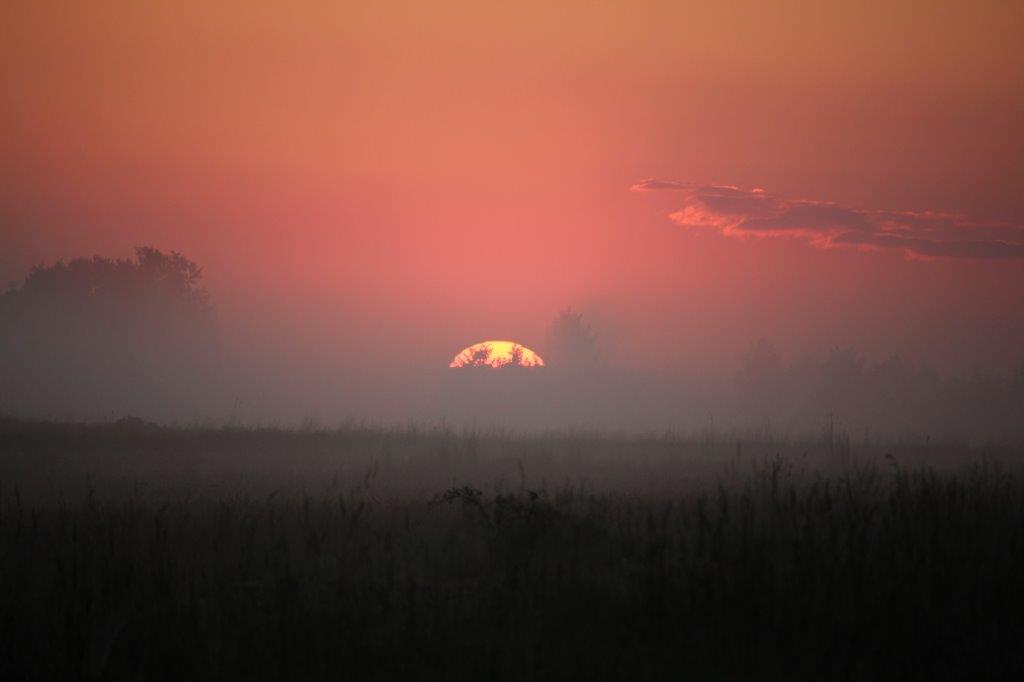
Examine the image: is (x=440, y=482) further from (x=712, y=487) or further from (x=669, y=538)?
(x=669, y=538)

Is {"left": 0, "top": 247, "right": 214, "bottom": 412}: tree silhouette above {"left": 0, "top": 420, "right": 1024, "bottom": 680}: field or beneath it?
above

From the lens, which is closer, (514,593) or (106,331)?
(514,593)

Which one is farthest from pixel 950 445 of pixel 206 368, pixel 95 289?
pixel 95 289

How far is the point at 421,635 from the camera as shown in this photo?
22.1 ft

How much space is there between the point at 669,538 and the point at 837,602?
2.39 meters

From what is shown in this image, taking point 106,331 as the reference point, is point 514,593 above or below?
below

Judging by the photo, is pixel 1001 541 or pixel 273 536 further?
pixel 273 536

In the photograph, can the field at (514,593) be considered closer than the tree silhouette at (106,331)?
Yes

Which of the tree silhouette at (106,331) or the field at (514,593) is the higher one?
the tree silhouette at (106,331)

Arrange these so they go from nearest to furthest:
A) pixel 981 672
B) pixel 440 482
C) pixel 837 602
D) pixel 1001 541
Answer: pixel 981 672 → pixel 837 602 → pixel 1001 541 → pixel 440 482

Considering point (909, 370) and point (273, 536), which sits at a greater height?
point (909, 370)

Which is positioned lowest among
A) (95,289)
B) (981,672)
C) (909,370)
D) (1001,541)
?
(981,672)

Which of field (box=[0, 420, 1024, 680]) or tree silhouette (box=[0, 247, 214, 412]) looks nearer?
field (box=[0, 420, 1024, 680])

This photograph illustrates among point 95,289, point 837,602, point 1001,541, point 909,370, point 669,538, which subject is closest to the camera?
point 837,602
